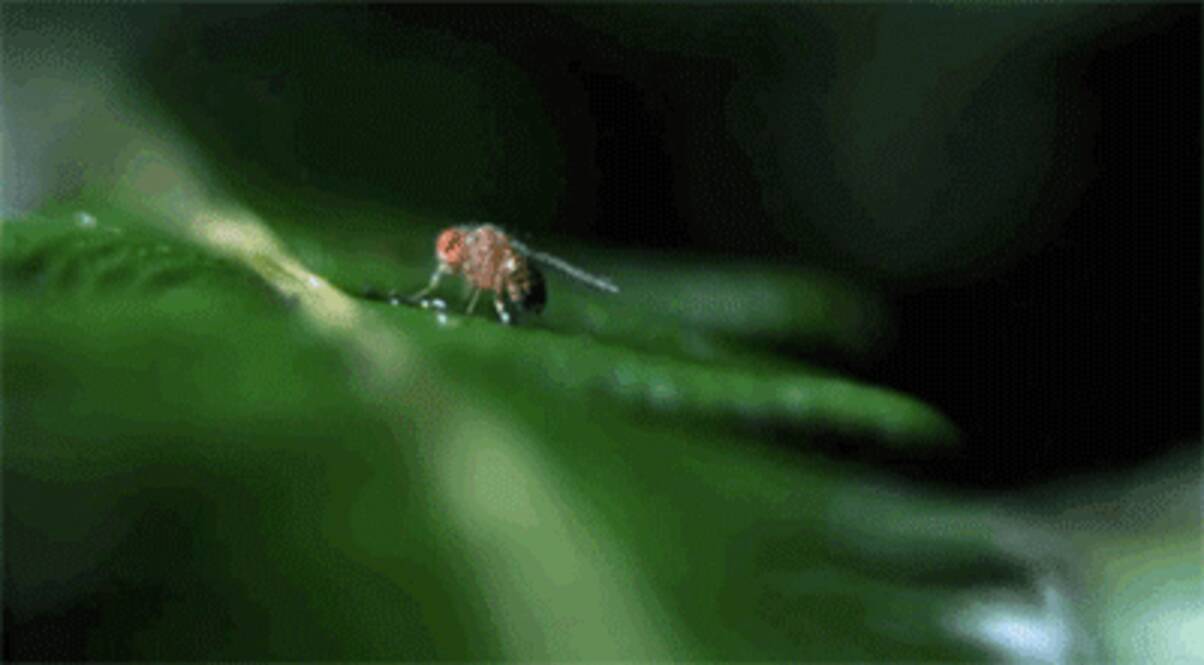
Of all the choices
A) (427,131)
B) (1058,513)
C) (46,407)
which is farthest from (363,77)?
(46,407)

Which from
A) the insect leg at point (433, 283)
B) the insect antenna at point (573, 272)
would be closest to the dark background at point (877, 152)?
the insect antenna at point (573, 272)

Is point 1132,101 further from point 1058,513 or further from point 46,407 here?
point 46,407

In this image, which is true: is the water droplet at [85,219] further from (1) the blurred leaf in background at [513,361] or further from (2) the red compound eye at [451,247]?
(2) the red compound eye at [451,247]

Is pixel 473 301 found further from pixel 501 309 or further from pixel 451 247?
pixel 451 247

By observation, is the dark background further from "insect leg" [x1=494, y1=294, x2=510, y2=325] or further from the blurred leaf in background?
"insect leg" [x1=494, y1=294, x2=510, y2=325]

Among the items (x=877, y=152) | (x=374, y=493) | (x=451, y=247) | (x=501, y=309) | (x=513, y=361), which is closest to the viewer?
(x=374, y=493)

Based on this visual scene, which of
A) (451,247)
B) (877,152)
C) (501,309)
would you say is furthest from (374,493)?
(877,152)

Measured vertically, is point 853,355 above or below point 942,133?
below
